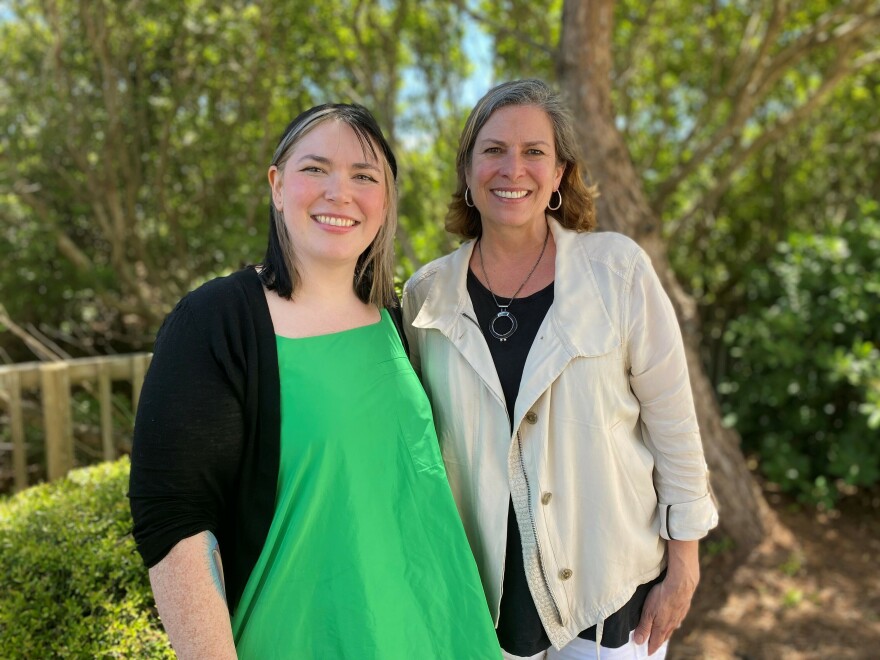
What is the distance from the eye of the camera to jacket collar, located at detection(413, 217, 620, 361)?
1.95 m

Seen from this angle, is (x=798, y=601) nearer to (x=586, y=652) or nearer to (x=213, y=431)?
(x=586, y=652)

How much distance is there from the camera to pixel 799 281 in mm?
5680

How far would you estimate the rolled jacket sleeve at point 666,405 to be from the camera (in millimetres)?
2006

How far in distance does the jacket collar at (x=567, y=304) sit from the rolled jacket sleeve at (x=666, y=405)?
0.31 ft

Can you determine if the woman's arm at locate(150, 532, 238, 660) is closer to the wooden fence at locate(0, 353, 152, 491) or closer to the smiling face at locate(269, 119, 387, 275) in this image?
the smiling face at locate(269, 119, 387, 275)

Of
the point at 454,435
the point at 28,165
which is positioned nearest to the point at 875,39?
the point at 454,435

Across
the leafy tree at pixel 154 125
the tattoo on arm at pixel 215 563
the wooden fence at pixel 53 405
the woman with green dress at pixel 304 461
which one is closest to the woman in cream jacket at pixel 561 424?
the woman with green dress at pixel 304 461

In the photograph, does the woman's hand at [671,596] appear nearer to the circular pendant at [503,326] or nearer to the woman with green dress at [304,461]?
the woman with green dress at [304,461]

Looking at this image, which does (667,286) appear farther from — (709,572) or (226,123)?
(226,123)

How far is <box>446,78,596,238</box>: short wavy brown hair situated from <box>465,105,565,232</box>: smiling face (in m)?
0.03

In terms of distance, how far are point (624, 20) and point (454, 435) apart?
Answer: 602cm

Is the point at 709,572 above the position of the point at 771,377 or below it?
below

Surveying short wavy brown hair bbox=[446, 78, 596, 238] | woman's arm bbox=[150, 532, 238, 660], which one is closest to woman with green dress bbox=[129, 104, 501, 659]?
woman's arm bbox=[150, 532, 238, 660]

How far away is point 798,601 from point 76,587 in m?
3.99
